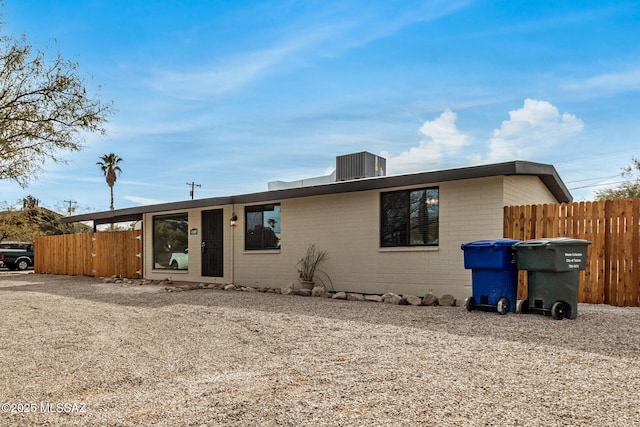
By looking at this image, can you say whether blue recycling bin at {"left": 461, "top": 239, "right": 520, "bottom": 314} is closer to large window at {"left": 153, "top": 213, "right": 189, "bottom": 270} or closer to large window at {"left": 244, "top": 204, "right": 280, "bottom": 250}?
large window at {"left": 244, "top": 204, "right": 280, "bottom": 250}

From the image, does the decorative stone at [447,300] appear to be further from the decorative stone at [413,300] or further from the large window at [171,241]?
the large window at [171,241]

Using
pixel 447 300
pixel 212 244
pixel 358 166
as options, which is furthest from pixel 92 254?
pixel 447 300

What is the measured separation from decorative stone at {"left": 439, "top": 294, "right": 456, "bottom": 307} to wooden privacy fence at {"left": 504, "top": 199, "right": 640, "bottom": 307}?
139 centimetres

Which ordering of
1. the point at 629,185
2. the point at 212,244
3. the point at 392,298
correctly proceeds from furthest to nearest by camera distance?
the point at 629,185 → the point at 212,244 → the point at 392,298

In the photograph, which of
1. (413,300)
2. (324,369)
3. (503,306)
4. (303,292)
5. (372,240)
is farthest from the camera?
(303,292)

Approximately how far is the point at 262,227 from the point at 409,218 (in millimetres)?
4805

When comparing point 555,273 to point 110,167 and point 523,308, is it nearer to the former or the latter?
point 523,308

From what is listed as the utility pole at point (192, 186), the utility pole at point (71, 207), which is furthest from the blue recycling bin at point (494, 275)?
the utility pole at point (71, 207)

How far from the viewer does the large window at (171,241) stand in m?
15.0

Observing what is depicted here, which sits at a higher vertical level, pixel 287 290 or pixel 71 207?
pixel 71 207

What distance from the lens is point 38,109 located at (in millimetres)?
8711

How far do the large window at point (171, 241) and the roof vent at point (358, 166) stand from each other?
5.57m

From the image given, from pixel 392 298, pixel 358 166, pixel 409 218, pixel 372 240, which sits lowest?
pixel 392 298

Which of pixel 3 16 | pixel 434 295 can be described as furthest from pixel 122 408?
pixel 3 16
